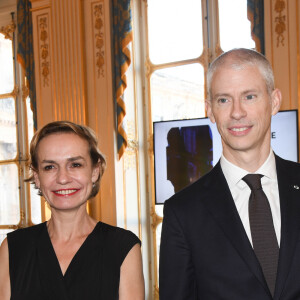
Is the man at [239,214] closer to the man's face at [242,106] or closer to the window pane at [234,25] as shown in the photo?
the man's face at [242,106]

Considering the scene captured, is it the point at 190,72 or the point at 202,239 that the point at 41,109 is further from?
the point at 202,239

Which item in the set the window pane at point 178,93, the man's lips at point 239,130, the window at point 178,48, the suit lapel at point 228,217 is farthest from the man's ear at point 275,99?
the window pane at point 178,93

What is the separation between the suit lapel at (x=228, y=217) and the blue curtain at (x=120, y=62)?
3531 mm

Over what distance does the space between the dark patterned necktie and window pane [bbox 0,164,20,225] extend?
5.06 meters

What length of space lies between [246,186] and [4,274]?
41.2 inches

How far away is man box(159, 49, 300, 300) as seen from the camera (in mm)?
1390

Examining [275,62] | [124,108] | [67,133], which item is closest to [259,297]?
[67,133]

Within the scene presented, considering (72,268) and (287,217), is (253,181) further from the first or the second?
(72,268)

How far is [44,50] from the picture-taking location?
555cm

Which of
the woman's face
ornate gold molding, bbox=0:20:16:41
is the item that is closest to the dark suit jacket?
the woman's face

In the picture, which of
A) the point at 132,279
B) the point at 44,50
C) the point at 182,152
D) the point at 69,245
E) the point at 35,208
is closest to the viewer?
the point at 132,279

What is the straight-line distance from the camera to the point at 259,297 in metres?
1.37

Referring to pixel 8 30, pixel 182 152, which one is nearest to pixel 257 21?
pixel 182 152

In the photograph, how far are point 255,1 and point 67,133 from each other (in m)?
2.96
